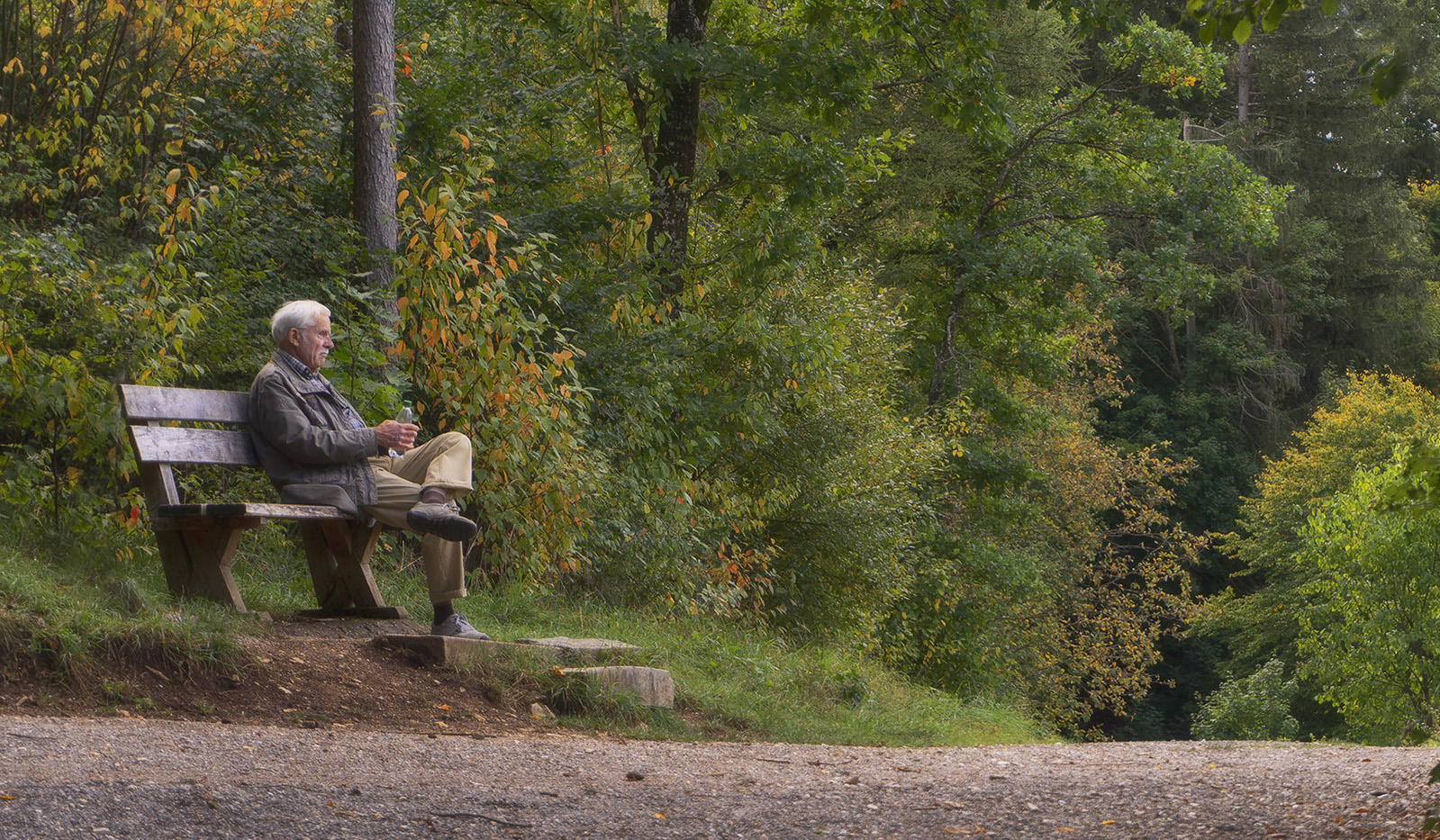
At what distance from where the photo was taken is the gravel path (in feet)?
11.5

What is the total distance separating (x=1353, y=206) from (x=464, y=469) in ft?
113

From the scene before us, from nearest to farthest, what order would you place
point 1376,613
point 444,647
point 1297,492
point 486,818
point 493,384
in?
point 486,818, point 444,647, point 493,384, point 1376,613, point 1297,492

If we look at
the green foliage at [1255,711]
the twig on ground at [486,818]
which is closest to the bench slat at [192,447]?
the twig on ground at [486,818]

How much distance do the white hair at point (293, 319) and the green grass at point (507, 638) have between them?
1204 millimetres

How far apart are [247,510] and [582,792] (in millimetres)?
2060

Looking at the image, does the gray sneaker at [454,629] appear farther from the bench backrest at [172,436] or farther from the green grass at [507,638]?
the bench backrest at [172,436]

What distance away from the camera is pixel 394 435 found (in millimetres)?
5965

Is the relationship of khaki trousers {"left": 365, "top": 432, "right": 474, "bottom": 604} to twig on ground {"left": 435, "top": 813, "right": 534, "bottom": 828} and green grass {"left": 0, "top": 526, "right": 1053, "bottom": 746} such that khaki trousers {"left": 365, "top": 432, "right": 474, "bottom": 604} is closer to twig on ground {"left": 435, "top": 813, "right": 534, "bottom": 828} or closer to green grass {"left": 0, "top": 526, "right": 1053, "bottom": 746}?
green grass {"left": 0, "top": 526, "right": 1053, "bottom": 746}

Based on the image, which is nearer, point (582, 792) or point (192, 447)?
point (582, 792)

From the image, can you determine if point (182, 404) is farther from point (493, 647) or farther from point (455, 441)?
point (493, 647)

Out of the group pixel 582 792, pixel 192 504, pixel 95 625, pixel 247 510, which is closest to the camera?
pixel 582 792

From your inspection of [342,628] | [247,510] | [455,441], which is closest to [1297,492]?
[455,441]

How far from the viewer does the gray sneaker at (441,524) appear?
5.65 m

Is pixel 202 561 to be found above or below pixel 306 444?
below
